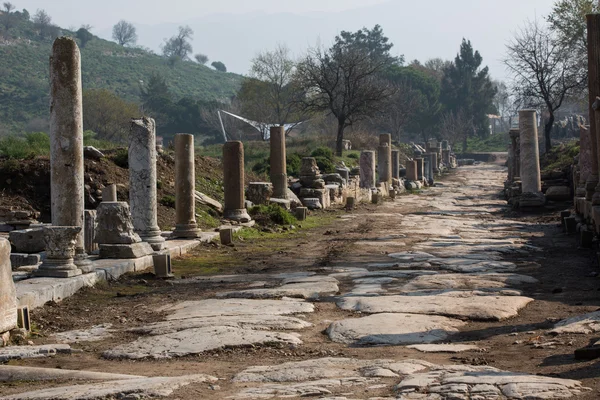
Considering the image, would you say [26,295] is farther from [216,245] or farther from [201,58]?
[201,58]

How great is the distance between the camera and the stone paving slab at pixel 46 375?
619 cm

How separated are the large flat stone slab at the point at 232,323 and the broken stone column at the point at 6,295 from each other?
3.52ft

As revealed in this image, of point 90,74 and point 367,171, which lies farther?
point 90,74

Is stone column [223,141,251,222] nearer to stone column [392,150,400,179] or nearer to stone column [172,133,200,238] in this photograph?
stone column [172,133,200,238]

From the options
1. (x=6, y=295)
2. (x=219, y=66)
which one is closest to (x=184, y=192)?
(x=6, y=295)

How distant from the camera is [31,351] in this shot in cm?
696

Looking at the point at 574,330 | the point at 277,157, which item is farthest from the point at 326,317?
the point at 277,157

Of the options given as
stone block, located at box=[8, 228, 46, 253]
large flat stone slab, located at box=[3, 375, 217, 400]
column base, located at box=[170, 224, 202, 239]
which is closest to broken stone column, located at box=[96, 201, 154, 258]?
stone block, located at box=[8, 228, 46, 253]

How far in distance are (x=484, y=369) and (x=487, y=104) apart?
88870 millimetres

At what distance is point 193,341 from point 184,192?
28.0 ft

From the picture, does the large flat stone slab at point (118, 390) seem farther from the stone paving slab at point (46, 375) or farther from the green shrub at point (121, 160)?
the green shrub at point (121, 160)

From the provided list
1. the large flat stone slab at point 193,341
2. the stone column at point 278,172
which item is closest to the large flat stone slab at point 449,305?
the large flat stone slab at point 193,341

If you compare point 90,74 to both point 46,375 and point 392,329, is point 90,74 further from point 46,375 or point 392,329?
point 46,375

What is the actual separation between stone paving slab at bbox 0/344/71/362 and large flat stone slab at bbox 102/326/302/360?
36 centimetres
